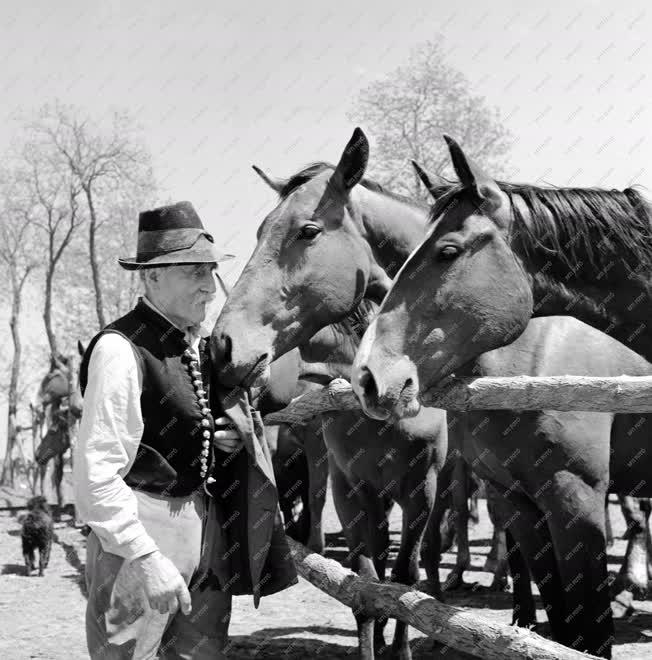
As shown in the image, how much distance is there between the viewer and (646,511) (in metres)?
7.28

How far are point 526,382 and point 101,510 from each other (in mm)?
1573

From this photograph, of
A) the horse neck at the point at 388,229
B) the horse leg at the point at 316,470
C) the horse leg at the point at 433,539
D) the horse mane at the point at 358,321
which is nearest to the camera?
the horse neck at the point at 388,229

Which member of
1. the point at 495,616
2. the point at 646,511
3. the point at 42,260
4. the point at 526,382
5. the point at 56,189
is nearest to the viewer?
the point at 526,382

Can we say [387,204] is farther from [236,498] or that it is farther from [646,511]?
[646,511]

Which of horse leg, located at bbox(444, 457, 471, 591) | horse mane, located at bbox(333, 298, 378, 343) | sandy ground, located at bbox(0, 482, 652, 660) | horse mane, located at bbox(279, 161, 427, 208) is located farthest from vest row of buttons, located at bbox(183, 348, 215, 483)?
horse leg, located at bbox(444, 457, 471, 591)

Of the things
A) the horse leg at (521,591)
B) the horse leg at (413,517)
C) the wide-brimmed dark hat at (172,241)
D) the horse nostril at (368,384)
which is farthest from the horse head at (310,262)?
the horse leg at (521,591)

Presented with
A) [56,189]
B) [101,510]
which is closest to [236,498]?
[101,510]

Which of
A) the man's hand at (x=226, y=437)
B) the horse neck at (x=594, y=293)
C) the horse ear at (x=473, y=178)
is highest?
the horse ear at (x=473, y=178)

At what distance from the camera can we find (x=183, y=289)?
2.70 m

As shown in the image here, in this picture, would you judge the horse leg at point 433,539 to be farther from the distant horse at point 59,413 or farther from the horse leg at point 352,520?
the distant horse at point 59,413

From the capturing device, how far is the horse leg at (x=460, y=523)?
7746 mm

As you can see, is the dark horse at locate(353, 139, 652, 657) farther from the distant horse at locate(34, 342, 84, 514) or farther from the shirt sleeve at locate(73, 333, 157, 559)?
the distant horse at locate(34, 342, 84, 514)

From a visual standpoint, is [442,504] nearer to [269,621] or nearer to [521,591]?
[269,621]

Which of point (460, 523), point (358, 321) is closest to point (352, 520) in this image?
point (358, 321)
